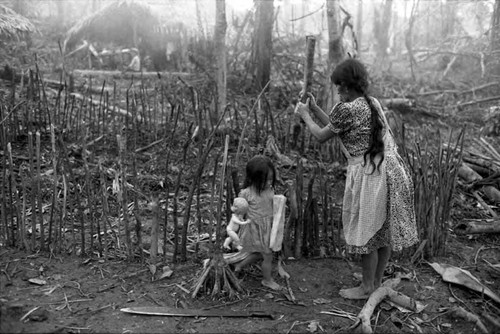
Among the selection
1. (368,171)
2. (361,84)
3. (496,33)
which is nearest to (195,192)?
(368,171)

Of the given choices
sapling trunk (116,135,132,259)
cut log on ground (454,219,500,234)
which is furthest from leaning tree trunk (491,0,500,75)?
sapling trunk (116,135,132,259)

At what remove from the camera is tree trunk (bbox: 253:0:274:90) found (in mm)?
7016

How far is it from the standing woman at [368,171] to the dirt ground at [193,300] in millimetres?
344

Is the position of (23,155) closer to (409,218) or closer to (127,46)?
(409,218)

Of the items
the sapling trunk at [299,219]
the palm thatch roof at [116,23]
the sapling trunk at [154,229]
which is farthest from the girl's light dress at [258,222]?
the palm thatch roof at [116,23]

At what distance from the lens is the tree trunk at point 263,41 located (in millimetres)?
7016

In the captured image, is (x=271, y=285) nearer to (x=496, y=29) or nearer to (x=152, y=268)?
(x=152, y=268)

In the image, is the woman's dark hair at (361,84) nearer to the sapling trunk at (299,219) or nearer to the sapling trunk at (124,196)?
the sapling trunk at (299,219)

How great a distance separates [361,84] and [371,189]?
0.53 meters

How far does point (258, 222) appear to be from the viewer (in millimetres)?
2617

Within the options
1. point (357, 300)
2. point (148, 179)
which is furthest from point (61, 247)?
point (357, 300)

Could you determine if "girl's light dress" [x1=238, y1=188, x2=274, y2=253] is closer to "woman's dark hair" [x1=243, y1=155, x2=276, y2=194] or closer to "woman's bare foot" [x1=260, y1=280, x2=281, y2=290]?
"woman's dark hair" [x1=243, y1=155, x2=276, y2=194]

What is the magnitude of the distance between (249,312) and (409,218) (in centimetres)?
97

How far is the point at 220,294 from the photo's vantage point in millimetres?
2549
